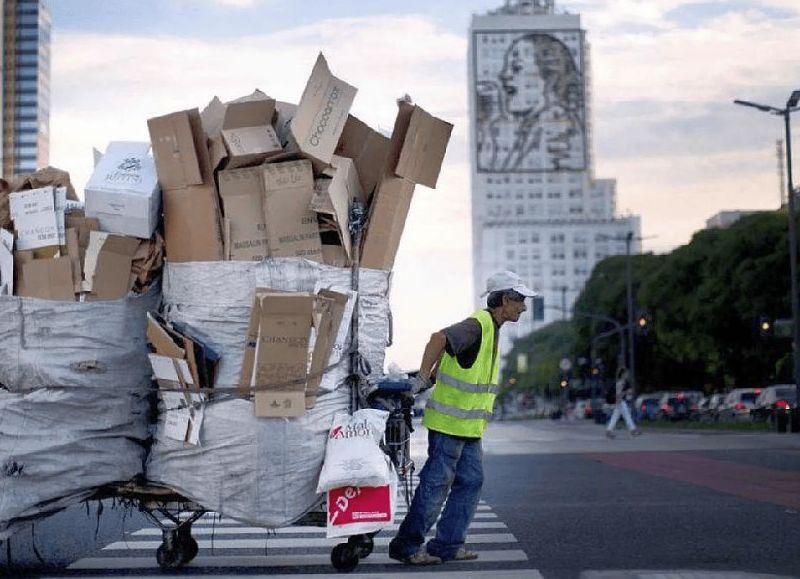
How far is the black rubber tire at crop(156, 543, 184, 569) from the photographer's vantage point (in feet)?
29.4

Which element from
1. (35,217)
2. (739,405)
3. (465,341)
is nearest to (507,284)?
(465,341)

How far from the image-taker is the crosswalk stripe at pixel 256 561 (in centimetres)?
921

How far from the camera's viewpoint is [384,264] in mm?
8953

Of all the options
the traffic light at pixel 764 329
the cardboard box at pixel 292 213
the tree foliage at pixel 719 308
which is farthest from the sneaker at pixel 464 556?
the tree foliage at pixel 719 308

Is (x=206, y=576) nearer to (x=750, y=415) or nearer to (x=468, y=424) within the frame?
(x=468, y=424)

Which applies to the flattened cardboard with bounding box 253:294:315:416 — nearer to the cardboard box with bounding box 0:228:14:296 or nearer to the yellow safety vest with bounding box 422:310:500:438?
the yellow safety vest with bounding box 422:310:500:438

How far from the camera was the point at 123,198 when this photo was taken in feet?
28.3

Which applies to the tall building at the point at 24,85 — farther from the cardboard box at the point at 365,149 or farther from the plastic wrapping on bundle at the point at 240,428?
the plastic wrapping on bundle at the point at 240,428

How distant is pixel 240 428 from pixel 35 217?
1.75 meters

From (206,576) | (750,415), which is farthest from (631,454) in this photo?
(750,415)

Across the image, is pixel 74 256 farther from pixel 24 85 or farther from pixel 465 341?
pixel 24 85

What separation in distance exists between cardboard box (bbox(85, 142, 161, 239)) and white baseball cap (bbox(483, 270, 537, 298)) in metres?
2.10

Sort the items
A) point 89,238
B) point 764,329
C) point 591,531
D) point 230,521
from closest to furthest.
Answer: point 89,238, point 591,531, point 230,521, point 764,329

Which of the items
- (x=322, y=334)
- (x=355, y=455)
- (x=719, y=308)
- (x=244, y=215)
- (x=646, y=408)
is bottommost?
(x=646, y=408)
